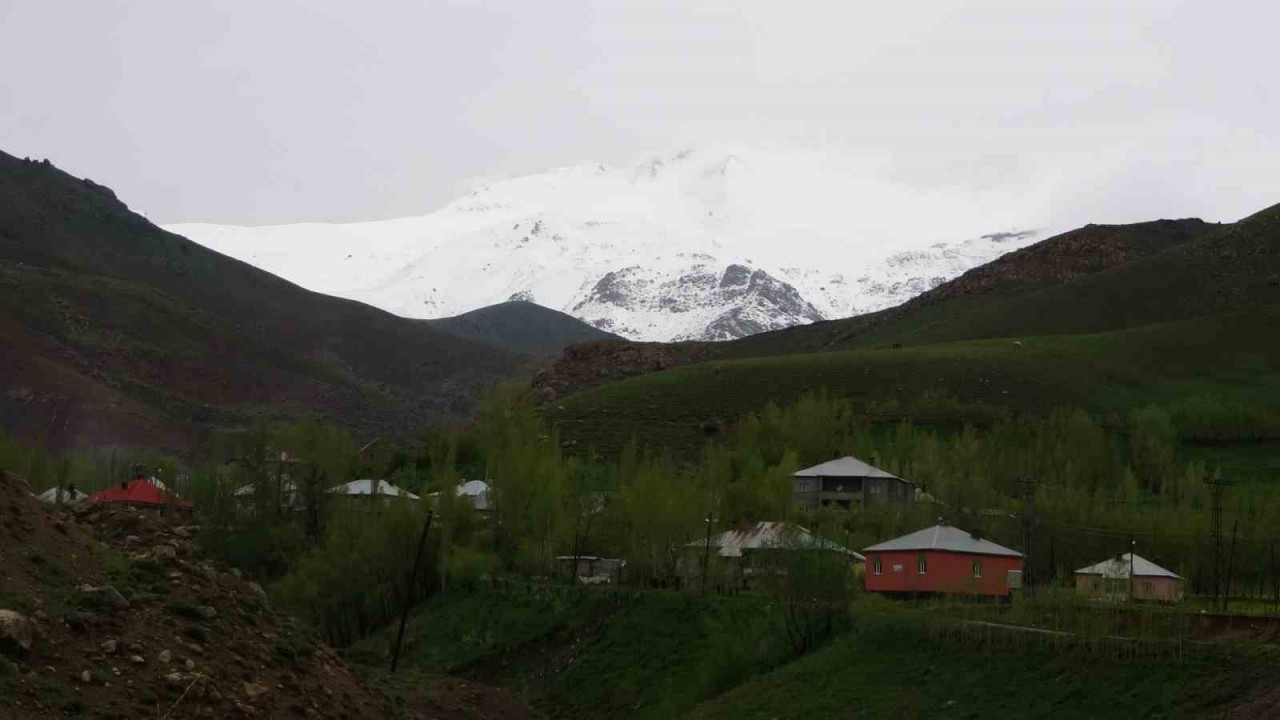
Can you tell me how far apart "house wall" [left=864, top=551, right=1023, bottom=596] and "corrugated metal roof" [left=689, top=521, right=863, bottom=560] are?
56.1 inches

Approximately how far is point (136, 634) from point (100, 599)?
2.28ft

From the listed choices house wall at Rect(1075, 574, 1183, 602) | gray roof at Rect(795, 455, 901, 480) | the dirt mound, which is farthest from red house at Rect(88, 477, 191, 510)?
the dirt mound

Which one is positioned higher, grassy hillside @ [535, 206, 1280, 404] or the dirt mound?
grassy hillside @ [535, 206, 1280, 404]

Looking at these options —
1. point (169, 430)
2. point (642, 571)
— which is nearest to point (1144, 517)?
point (642, 571)

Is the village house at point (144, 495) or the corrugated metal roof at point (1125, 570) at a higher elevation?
the village house at point (144, 495)

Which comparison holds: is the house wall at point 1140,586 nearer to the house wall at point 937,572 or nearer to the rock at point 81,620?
the house wall at point 937,572

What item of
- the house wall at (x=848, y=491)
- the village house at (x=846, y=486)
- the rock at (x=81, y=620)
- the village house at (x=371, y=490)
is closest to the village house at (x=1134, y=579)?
the village house at (x=371, y=490)

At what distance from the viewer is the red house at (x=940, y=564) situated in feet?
198

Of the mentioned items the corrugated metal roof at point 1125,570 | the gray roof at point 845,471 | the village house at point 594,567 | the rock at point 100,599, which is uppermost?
the gray roof at point 845,471

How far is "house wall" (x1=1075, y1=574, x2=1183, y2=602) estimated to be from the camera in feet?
191

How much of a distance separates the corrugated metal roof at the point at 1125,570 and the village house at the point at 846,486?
27796mm

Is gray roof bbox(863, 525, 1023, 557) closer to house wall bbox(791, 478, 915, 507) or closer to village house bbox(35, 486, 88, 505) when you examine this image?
village house bbox(35, 486, 88, 505)

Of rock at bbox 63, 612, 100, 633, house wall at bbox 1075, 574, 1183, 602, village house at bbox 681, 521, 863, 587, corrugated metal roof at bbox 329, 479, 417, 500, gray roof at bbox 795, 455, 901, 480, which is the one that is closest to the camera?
rock at bbox 63, 612, 100, 633

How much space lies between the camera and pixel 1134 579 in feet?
202
